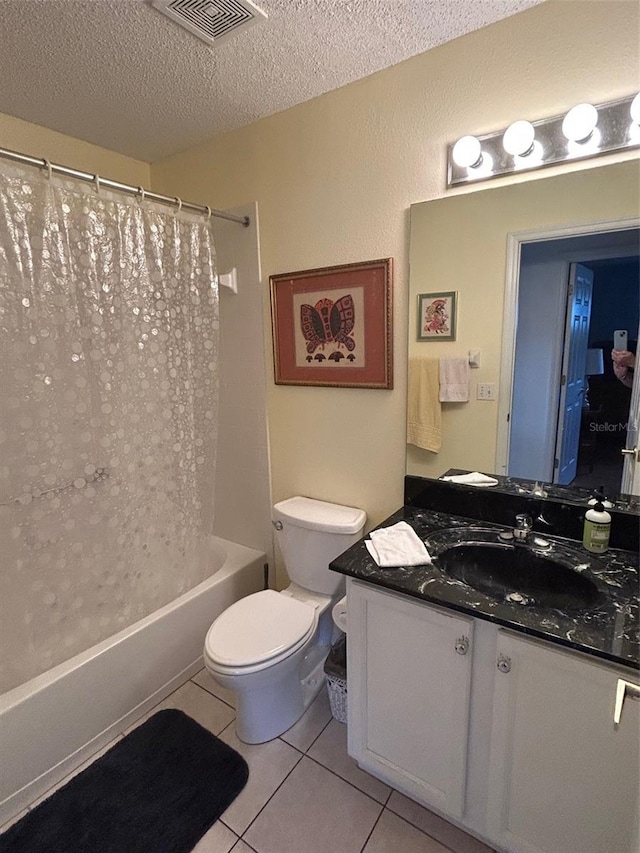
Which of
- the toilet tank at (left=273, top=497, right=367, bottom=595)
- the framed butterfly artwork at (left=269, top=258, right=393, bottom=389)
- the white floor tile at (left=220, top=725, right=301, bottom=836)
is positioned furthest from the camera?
the toilet tank at (left=273, top=497, right=367, bottom=595)

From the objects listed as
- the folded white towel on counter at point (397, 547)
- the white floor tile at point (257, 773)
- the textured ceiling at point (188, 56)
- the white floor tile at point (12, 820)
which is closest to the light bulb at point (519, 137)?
the textured ceiling at point (188, 56)

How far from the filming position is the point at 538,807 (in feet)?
3.59

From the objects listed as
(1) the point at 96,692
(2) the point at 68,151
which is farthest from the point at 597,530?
(2) the point at 68,151

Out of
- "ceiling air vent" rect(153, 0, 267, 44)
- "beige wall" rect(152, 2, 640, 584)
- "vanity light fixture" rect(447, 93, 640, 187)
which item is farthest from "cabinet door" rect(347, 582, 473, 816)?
"ceiling air vent" rect(153, 0, 267, 44)

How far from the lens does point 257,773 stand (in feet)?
5.02

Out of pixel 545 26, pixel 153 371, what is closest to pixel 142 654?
pixel 153 371

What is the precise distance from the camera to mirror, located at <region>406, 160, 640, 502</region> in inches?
51.2

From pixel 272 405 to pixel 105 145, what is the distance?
1.55m

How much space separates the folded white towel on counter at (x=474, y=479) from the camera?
158cm

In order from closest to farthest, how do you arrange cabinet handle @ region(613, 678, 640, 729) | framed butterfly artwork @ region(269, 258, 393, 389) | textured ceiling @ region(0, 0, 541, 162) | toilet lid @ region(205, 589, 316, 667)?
cabinet handle @ region(613, 678, 640, 729)
textured ceiling @ region(0, 0, 541, 162)
toilet lid @ region(205, 589, 316, 667)
framed butterfly artwork @ region(269, 258, 393, 389)

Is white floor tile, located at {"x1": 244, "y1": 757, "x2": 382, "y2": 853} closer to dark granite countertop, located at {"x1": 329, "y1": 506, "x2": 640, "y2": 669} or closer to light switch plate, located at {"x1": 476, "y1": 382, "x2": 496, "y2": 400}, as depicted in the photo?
dark granite countertop, located at {"x1": 329, "y1": 506, "x2": 640, "y2": 669}

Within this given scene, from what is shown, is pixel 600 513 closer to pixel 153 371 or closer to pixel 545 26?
pixel 545 26

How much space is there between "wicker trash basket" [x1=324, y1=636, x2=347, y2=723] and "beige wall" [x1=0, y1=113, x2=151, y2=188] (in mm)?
2343

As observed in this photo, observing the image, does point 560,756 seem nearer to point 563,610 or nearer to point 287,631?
point 563,610
